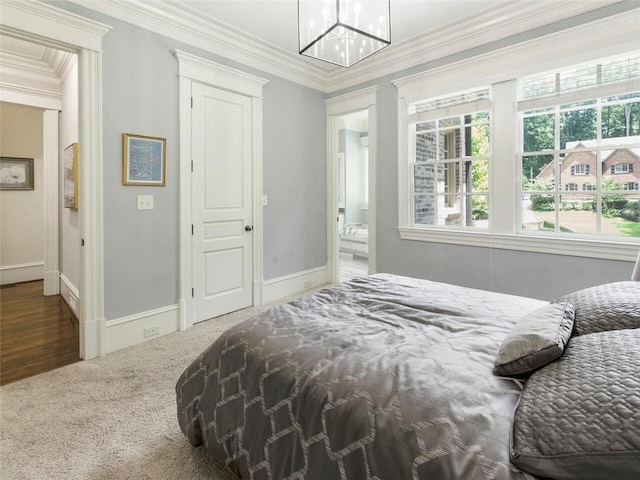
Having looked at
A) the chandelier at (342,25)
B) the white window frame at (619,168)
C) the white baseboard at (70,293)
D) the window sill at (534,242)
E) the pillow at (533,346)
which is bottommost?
the white baseboard at (70,293)

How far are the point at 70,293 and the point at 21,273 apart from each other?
1961 mm

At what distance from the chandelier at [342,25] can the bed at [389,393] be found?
1.67 metres

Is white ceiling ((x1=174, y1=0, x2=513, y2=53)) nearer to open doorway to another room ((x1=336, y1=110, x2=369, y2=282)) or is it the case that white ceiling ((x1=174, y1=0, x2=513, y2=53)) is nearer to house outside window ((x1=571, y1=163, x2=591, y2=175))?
house outside window ((x1=571, y1=163, x2=591, y2=175))

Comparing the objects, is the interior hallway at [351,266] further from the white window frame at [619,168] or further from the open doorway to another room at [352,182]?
the white window frame at [619,168]

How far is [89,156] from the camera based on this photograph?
2.64 m

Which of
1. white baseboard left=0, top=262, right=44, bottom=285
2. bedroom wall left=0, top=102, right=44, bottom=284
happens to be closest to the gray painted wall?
bedroom wall left=0, top=102, right=44, bottom=284

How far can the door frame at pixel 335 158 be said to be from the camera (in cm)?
416

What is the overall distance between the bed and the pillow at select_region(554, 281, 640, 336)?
12 mm

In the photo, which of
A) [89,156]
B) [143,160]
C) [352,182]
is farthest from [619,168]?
[352,182]

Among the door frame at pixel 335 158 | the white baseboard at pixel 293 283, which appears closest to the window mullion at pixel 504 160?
the door frame at pixel 335 158

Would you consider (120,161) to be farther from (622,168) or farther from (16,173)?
(622,168)

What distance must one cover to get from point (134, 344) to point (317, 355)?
7.57ft

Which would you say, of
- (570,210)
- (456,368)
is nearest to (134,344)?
(456,368)

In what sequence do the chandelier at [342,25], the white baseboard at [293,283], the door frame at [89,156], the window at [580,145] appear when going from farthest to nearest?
the white baseboard at [293,283] → the window at [580,145] → the door frame at [89,156] → the chandelier at [342,25]
